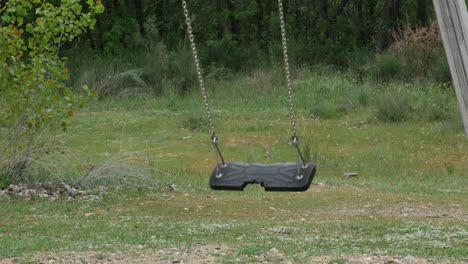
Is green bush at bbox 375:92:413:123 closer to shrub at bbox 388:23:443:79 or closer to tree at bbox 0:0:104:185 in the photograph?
shrub at bbox 388:23:443:79

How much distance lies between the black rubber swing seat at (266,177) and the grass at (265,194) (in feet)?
3.47

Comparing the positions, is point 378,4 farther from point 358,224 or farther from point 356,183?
point 358,224

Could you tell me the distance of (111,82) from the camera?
2402cm

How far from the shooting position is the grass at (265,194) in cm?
812

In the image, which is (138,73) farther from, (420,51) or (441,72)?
(441,72)

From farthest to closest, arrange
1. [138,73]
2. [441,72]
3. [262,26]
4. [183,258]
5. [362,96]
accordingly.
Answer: [262,26] < [138,73] < [441,72] < [362,96] < [183,258]

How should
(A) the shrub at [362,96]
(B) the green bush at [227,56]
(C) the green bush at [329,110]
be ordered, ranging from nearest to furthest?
(C) the green bush at [329,110] → (A) the shrub at [362,96] → (B) the green bush at [227,56]

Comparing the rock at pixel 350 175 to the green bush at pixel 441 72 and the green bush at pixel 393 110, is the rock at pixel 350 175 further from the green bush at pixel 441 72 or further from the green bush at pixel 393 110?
the green bush at pixel 441 72

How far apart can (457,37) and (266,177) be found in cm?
192

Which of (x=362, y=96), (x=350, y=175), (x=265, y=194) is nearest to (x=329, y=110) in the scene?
(x=362, y=96)

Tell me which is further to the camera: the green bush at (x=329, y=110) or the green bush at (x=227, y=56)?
the green bush at (x=227, y=56)

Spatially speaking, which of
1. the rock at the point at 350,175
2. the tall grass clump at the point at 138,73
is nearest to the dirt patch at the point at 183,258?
the rock at the point at 350,175

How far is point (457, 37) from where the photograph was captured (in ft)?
23.2

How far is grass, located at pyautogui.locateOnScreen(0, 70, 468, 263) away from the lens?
8.12 meters
